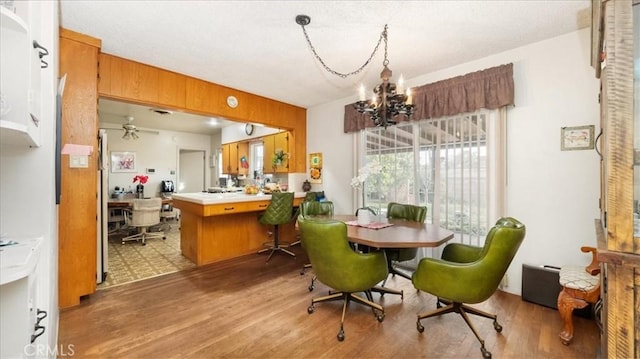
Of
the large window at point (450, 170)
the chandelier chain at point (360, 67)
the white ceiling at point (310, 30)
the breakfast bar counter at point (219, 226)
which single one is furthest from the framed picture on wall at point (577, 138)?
the breakfast bar counter at point (219, 226)

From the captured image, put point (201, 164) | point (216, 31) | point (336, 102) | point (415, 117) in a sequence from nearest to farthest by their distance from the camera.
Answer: point (216, 31) < point (415, 117) < point (336, 102) < point (201, 164)

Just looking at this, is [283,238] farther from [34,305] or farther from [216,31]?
[34,305]

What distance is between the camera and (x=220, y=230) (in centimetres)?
389

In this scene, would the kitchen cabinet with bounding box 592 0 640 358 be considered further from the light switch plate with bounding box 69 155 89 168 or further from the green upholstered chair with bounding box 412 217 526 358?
the light switch plate with bounding box 69 155 89 168

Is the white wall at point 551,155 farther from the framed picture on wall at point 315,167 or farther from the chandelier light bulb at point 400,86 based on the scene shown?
the framed picture on wall at point 315,167

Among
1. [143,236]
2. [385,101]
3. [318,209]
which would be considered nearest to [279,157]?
[318,209]

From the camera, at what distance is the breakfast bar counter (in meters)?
3.62

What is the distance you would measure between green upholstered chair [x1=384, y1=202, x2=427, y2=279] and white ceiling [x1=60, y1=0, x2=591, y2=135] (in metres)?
1.71

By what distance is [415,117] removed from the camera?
11.2ft

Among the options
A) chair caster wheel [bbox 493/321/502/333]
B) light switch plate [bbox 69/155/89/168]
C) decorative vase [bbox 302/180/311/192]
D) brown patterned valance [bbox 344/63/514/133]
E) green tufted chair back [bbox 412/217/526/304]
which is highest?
brown patterned valance [bbox 344/63/514/133]

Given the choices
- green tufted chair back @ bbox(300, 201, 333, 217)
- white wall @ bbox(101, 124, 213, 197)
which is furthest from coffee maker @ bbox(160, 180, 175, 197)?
green tufted chair back @ bbox(300, 201, 333, 217)

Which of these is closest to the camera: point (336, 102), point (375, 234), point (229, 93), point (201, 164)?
point (375, 234)

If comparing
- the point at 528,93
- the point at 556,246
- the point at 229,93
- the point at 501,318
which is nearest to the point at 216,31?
the point at 229,93

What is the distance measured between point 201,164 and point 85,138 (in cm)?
602
